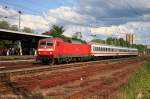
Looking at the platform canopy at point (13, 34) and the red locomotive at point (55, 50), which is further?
the platform canopy at point (13, 34)

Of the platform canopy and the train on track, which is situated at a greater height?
the platform canopy

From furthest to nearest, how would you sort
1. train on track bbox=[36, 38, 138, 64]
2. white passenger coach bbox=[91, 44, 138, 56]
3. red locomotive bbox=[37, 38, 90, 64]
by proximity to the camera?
white passenger coach bbox=[91, 44, 138, 56]
train on track bbox=[36, 38, 138, 64]
red locomotive bbox=[37, 38, 90, 64]

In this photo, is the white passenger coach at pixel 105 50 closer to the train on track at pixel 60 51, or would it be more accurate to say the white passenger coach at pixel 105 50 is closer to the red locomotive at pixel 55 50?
the train on track at pixel 60 51

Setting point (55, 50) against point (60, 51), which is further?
point (60, 51)

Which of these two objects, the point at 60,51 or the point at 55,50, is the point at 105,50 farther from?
the point at 55,50

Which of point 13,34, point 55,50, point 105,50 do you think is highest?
point 13,34

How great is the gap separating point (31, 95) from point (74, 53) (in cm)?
2643

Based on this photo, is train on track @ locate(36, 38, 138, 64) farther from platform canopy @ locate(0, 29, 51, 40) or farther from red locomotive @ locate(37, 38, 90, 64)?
platform canopy @ locate(0, 29, 51, 40)

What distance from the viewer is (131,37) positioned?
130875 millimetres

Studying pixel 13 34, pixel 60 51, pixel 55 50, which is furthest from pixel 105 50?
pixel 55 50

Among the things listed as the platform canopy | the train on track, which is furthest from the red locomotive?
the platform canopy

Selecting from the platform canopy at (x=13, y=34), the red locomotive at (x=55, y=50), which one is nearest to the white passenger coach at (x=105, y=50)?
the platform canopy at (x=13, y=34)

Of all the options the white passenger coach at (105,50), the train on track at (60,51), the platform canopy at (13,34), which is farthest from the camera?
the white passenger coach at (105,50)

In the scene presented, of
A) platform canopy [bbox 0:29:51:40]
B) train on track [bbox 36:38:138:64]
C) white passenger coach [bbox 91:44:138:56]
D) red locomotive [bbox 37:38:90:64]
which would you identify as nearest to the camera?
red locomotive [bbox 37:38:90:64]
